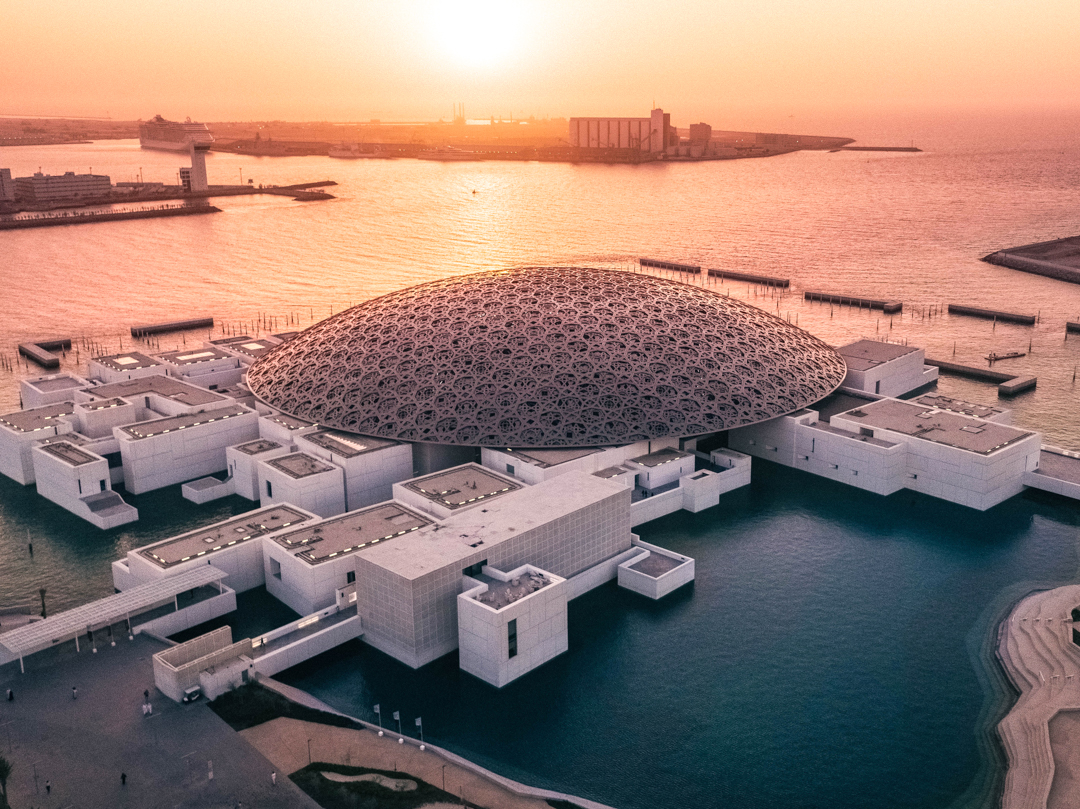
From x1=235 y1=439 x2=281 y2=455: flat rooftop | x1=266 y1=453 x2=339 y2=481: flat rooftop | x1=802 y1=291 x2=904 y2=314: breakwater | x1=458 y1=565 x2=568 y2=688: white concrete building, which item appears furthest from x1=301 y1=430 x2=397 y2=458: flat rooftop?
x1=802 y1=291 x2=904 y2=314: breakwater

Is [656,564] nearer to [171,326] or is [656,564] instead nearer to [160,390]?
[160,390]

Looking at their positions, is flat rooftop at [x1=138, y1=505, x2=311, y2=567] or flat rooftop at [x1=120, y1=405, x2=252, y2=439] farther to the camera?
flat rooftop at [x1=120, y1=405, x2=252, y2=439]

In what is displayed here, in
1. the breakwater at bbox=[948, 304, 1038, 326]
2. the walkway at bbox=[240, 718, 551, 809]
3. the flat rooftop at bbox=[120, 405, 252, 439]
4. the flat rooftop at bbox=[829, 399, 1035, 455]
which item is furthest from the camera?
the breakwater at bbox=[948, 304, 1038, 326]

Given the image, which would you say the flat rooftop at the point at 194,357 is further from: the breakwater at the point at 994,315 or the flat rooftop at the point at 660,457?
the breakwater at the point at 994,315

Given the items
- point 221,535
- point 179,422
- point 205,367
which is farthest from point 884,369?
point 205,367

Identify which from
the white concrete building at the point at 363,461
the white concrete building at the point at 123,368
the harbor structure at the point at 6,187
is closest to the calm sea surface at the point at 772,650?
the white concrete building at the point at 363,461

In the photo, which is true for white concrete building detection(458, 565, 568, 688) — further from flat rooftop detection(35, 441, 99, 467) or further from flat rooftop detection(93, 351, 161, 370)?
flat rooftop detection(93, 351, 161, 370)
